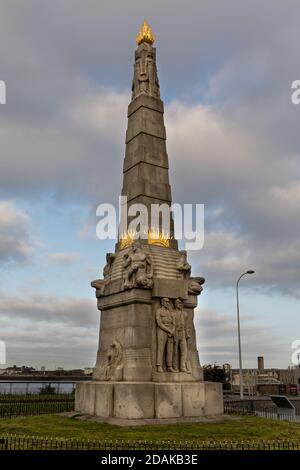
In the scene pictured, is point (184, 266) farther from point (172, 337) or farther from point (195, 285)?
point (172, 337)

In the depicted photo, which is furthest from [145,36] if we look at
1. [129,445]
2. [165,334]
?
[129,445]

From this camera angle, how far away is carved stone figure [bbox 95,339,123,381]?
15930 mm

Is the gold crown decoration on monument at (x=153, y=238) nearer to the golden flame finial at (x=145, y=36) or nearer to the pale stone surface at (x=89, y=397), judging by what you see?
the pale stone surface at (x=89, y=397)

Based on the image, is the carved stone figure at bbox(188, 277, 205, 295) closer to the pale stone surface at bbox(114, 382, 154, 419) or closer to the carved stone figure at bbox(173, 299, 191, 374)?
the carved stone figure at bbox(173, 299, 191, 374)

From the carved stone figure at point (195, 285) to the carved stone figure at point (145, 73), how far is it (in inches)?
345

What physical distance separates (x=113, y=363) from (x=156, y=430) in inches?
147

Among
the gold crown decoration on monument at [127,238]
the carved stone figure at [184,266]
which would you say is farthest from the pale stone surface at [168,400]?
the gold crown decoration on monument at [127,238]

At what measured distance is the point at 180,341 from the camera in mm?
16641

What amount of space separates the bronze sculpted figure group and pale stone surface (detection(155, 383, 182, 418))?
0.86 metres

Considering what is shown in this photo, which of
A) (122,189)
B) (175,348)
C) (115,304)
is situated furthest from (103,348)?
(122,189)

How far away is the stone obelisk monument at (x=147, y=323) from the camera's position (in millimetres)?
15141

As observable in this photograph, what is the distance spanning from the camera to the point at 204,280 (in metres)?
18.6
